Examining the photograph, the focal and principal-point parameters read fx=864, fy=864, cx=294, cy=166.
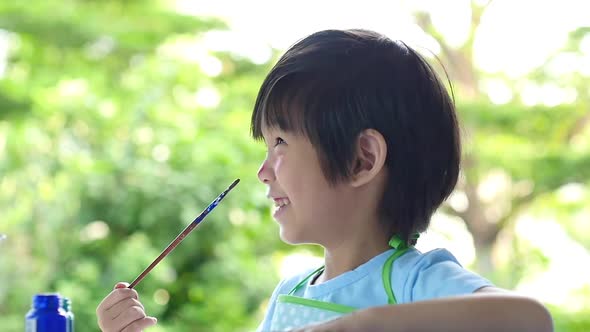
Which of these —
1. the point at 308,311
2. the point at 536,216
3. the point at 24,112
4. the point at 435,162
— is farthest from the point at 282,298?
the point at 536,216

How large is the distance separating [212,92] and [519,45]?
5.70ft

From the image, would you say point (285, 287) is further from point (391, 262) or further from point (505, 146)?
point (505, 146)

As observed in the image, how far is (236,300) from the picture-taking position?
4375 mm

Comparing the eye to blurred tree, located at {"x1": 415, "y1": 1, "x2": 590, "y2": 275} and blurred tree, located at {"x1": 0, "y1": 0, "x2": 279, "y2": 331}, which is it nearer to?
blurred tree, located at {"x1": 0, "y1": 0, "x2": 279, "y2": 331}

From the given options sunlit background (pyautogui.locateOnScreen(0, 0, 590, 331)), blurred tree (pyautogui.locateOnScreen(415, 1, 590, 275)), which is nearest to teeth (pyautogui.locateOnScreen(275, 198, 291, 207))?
sunlit background (pyautogui.locateOnScreen(0, 0, 590, 331))

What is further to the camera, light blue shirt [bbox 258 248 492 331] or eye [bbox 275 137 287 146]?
eye [bbox 275 137 287 146]

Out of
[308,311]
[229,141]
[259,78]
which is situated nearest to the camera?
[308,311]

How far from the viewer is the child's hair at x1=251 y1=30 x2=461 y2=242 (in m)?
0.89

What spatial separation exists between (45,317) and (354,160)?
35 centimetres

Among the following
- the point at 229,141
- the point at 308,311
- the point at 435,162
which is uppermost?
the point at 229,141

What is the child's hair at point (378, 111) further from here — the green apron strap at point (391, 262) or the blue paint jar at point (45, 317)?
the blue paint jar at point (45, 317)

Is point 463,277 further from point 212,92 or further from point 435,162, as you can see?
point 212,92

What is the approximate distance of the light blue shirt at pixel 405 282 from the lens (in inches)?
30.2

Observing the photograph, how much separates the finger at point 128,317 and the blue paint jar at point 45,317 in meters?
0.08
